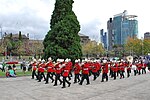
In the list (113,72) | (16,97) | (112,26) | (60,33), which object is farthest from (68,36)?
(112,26)

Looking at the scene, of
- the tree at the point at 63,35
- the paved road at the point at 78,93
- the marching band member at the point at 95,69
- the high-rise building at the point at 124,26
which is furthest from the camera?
the high-rise building at the point at 124,26

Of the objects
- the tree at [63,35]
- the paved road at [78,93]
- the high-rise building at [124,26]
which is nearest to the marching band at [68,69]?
the paved road at [78,93]

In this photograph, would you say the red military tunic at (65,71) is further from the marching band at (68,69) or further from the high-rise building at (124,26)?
the high-rise building at (124,26)

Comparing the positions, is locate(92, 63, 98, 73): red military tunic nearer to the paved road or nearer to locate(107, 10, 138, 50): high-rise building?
the paved road

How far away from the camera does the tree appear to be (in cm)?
3391

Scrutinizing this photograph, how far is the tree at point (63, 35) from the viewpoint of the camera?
111 feet

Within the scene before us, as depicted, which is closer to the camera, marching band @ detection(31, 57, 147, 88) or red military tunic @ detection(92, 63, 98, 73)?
marching band @ detection(31, 57, 147, 88)

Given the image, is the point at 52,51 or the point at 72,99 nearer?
the point at 72,99

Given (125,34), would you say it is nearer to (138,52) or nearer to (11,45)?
(138,52)

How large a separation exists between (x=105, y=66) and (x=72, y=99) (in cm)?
984

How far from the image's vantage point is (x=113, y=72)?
2614 centimetres

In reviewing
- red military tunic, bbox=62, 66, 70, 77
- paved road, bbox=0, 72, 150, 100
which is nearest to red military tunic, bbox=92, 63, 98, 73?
paved road, bbox=0, 72, 150, 100

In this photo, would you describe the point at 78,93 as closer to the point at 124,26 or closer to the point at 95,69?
the point at 95,69

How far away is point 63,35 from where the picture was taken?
113 feet
